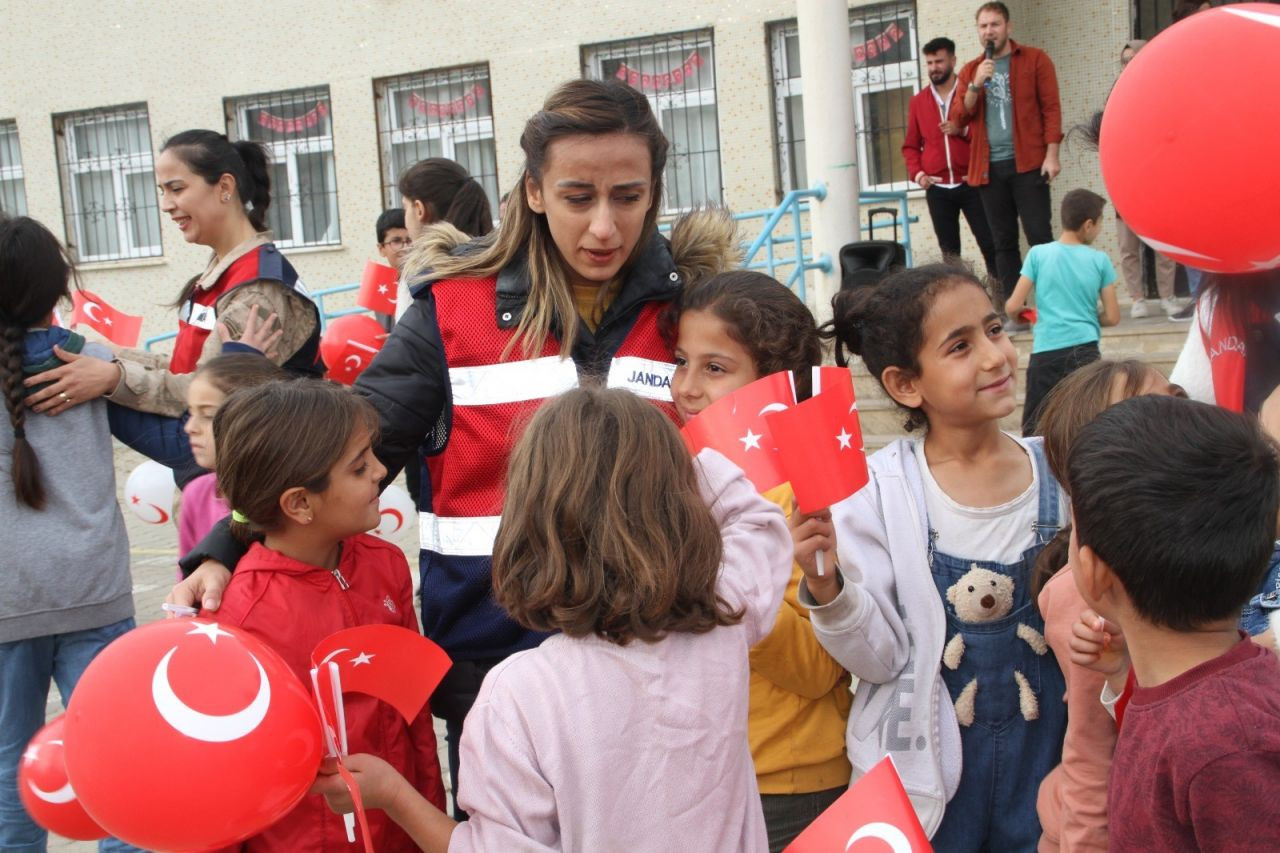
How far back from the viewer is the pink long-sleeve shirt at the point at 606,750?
156cm

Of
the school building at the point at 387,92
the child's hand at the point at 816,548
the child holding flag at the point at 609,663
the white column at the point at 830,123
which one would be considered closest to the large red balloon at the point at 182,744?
the child holding flag at the point at 609,663

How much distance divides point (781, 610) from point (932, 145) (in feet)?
23.3

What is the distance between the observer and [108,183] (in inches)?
526

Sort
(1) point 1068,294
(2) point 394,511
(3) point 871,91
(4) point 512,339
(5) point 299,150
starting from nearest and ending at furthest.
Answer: (4) point 512,339 < (2) point 394,511 < (1) point 1068,294 < (3) point 871,91 < (5) point 299,150

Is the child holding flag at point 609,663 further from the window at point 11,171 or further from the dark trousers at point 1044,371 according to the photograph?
the window at point 11,171

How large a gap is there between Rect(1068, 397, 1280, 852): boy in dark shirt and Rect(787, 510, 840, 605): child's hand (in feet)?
1.69

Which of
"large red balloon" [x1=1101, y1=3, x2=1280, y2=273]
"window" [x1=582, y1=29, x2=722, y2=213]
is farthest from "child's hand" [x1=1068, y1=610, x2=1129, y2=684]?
"window" [x1=582, y1=29, x2=722, y2=213]

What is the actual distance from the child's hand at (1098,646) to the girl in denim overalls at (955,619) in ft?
0.81

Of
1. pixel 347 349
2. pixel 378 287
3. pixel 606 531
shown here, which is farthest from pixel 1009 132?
pixel 606 531

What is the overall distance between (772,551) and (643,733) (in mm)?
379

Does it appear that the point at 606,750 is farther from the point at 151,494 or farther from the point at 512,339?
the point at 151,494

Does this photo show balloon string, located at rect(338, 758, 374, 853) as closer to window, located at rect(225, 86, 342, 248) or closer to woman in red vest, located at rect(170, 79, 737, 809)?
woman in red vest, located at rect(170, 79, 737, 809)

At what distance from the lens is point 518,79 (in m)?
11.5

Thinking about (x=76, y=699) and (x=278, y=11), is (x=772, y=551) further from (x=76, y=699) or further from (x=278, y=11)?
(x=278, y=11)
